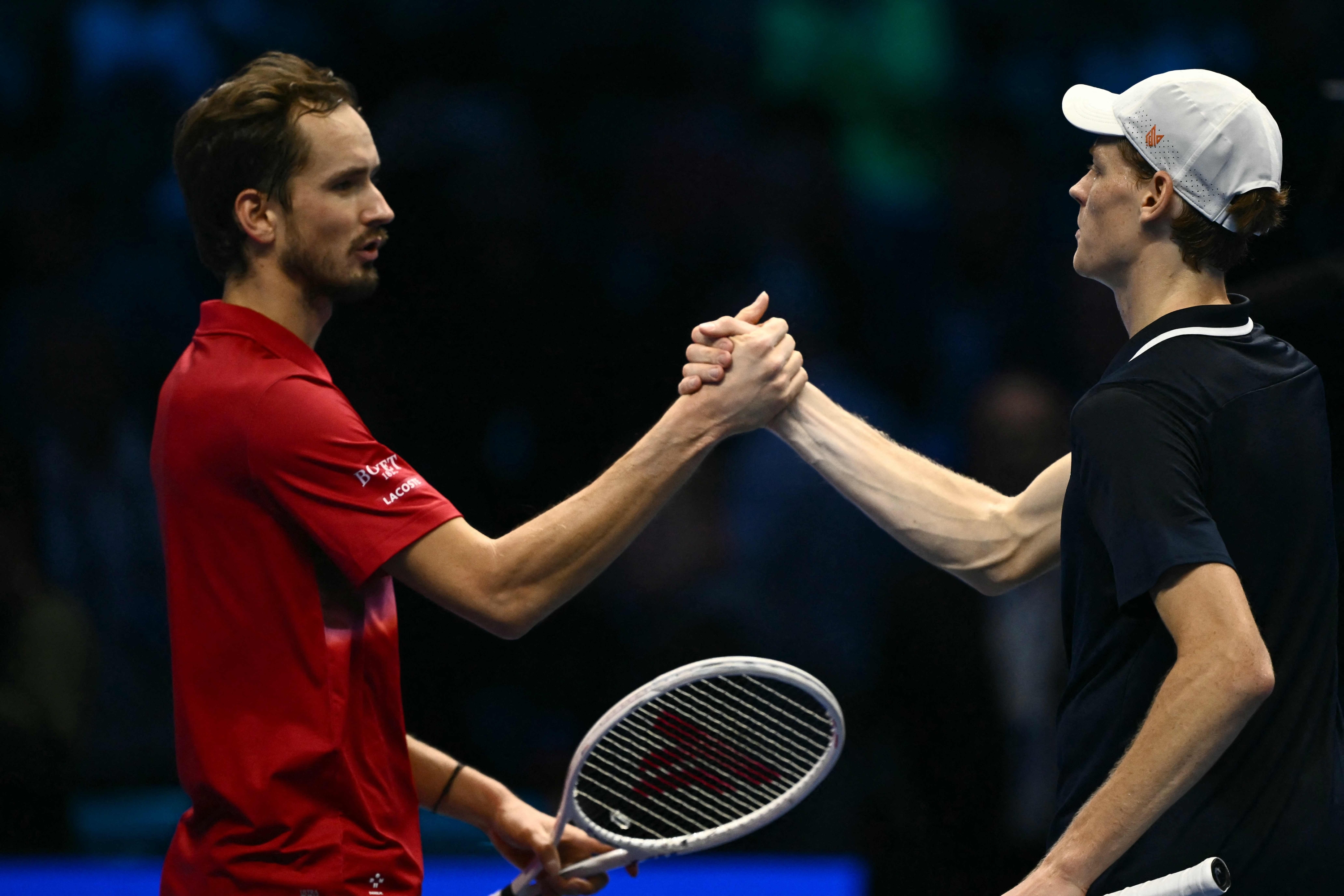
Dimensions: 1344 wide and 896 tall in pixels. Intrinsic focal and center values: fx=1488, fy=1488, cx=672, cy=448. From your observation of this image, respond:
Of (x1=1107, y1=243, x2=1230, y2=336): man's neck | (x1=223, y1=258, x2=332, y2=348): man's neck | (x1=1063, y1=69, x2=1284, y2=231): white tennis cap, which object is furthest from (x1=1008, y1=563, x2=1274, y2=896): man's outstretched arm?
(x1=223, y1=258, x2=332, y2=348): man's neck

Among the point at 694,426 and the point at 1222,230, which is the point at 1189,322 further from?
the point at 694,426

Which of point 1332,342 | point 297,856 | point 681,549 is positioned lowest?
point 681,549

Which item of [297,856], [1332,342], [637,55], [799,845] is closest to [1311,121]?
[1332,342]

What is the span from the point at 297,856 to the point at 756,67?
3185 millimetres

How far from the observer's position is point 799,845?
4309 millimetres

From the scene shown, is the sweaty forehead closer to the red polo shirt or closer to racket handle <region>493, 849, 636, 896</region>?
the red polo shirt

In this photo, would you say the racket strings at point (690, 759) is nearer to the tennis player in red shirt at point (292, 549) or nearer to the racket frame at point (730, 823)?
the racket frame at point (730, 823)

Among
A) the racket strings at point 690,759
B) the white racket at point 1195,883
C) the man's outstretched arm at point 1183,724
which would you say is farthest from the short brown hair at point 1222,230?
the racket strings at point 690,759

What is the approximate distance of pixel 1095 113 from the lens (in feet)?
6.91

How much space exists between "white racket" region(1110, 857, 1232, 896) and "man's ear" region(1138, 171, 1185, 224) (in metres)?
0.84

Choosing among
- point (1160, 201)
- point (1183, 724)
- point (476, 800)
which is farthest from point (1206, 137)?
point (476, 800)

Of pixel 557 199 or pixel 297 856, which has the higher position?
pixel 557 199

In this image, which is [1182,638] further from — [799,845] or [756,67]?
[756,67]

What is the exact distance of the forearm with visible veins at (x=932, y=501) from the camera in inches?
98.3
